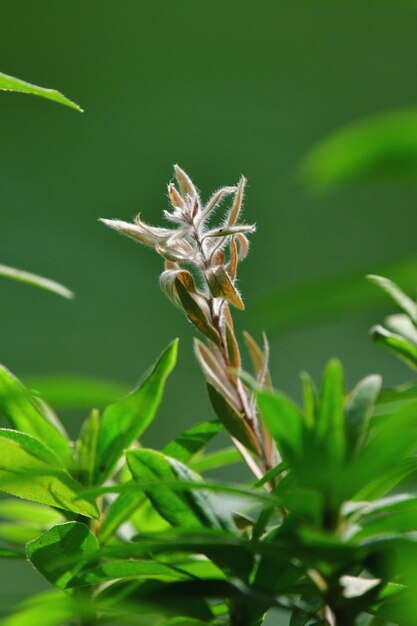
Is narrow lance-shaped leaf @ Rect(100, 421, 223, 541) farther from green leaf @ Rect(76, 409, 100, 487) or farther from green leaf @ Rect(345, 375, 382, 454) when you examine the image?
green leaf @ Rect(345, 375, 382, 454)

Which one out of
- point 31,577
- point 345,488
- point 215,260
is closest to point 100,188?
point 31,577

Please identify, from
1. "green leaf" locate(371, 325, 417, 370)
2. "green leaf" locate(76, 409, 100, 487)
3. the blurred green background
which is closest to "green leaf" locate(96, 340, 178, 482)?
"green leaf" locate(76, 409, 100, 487)

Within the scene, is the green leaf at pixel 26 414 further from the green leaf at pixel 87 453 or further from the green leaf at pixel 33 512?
the green leaf at pixel 33 512

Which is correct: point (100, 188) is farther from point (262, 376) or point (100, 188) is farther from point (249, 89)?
point (262, 376)

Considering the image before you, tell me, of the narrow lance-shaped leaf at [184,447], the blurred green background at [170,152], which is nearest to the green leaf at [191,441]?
the narrow lance-shaped leaf at [184,447]

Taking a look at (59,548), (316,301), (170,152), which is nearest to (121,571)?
(59,548)

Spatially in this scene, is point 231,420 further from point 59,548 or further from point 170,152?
point 170,152
